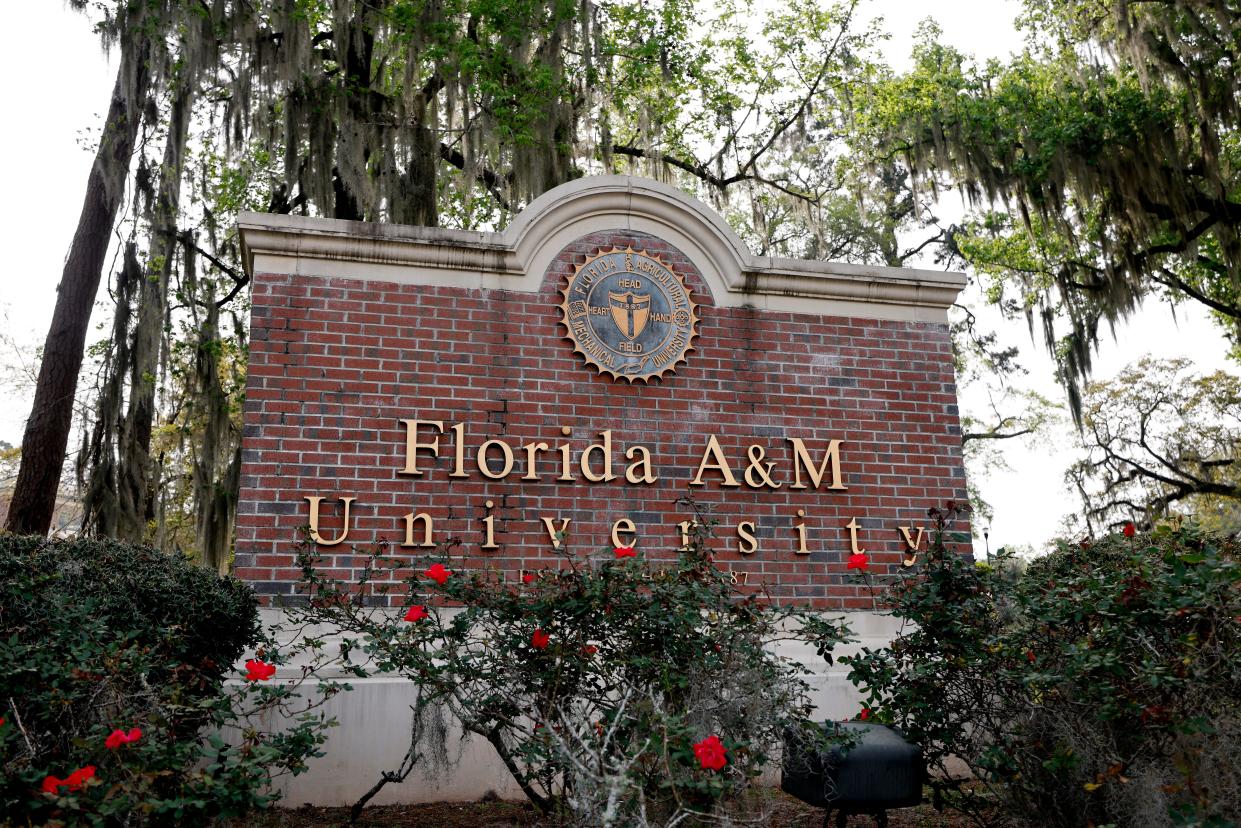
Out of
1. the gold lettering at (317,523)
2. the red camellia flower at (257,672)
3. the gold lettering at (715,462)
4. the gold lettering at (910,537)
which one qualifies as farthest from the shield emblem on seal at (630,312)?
the red camellia flower at (257,672)

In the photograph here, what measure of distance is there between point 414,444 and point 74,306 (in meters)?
6.07

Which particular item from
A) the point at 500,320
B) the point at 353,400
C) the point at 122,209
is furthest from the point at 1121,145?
the point at 122,209

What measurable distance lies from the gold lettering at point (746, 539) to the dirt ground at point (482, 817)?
65.5 inches

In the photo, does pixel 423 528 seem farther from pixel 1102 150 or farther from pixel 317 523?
pixel 1102 150

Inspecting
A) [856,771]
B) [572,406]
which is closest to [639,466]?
[572,406]

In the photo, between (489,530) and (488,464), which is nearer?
(489,530)

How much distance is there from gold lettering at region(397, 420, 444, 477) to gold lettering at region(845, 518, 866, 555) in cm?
292

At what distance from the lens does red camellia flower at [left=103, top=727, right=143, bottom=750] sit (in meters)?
3.34

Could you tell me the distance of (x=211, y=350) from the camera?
1145 cm

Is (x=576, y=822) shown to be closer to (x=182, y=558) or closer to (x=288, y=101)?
(x=182, y=558)

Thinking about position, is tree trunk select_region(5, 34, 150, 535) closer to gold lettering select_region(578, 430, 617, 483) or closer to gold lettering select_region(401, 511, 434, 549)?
gold lettering select_region(401, 511, 434, 549)

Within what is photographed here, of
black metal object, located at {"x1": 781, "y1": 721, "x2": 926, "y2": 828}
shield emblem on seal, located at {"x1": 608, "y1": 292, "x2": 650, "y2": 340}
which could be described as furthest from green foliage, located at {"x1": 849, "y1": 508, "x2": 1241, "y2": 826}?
shield emblem on seal, located at {"x1": 608, "y1": 292, "x2": 650, "y2": 340}

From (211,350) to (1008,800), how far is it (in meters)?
9.76

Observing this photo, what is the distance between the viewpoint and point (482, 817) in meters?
5.49
